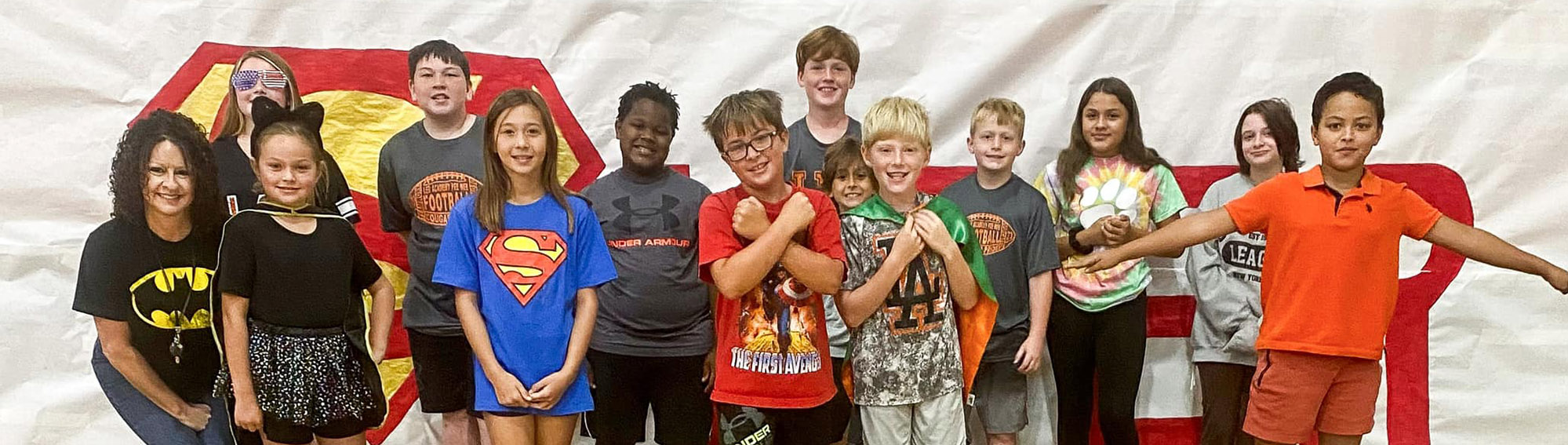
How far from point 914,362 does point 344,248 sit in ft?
3.74

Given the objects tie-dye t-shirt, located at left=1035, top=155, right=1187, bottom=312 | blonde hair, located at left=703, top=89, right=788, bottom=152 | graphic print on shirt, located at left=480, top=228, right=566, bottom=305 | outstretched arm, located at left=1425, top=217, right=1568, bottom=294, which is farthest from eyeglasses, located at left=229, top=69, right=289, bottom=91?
outstretched arm, located at left=1425, top=217, right=1568, bottom=294

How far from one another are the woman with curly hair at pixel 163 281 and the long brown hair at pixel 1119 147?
1808mm

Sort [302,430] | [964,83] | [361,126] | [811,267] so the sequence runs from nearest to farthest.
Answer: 1. [811,267]
2. [302,430]
3. [361,126]
4. [964,83]

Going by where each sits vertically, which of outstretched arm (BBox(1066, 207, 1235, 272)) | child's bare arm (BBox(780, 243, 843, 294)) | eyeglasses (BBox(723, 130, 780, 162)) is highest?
eyeglasses (BBox(723, 130, 780, 162))

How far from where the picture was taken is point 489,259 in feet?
6.14

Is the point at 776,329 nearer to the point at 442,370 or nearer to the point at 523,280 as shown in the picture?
the point at 523,280

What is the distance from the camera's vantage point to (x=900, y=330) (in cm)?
187

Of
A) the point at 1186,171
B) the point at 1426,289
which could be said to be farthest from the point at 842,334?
the point at 1426,289

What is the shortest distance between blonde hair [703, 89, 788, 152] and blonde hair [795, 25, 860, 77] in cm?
38

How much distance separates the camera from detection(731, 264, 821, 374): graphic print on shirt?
1814mm

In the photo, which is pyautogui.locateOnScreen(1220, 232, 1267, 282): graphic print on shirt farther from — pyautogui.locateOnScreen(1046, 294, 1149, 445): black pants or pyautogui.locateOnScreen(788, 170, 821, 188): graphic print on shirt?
pyautogui.locateOnScreen(788, 170, 821, 188): graphic print on shirt

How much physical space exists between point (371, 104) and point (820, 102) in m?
1.03

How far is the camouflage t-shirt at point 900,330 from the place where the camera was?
1.85 meters

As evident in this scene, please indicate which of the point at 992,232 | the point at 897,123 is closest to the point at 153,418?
the point at 897,123
